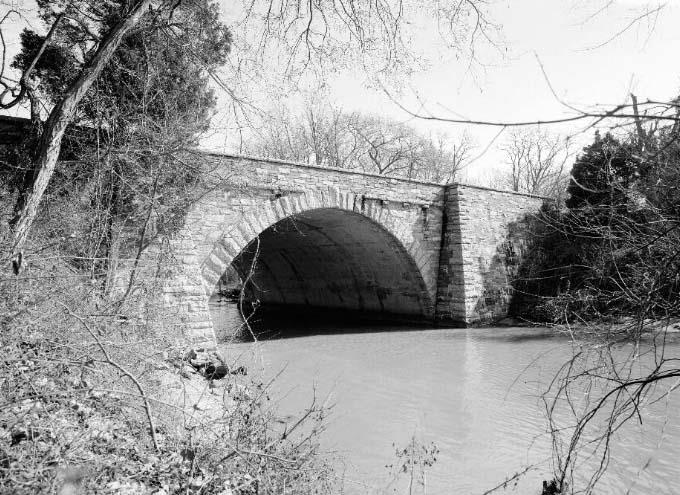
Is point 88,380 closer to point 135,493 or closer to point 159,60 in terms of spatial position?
point 135,493

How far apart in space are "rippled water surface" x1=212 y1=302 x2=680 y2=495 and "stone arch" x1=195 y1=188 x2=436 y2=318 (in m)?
1.85

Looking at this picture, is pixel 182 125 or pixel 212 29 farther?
pixel 212 29

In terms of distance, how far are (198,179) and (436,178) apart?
2086 centimetres

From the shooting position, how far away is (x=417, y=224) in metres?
11.3

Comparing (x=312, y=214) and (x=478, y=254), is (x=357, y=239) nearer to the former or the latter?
(x=312, y=214)

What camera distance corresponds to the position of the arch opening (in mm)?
11391

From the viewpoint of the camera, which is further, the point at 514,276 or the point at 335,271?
the point at 335,271

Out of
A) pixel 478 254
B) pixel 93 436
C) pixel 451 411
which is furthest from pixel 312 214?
pixel 93 436

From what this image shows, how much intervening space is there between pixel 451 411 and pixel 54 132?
507cm

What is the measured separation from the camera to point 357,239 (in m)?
11.9

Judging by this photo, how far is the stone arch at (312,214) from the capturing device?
27.0 ft

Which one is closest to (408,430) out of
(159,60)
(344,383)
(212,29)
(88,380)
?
(344,383)

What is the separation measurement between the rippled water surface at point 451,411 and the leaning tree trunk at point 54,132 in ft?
7.69

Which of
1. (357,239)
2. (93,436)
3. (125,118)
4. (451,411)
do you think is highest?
(125,118)
